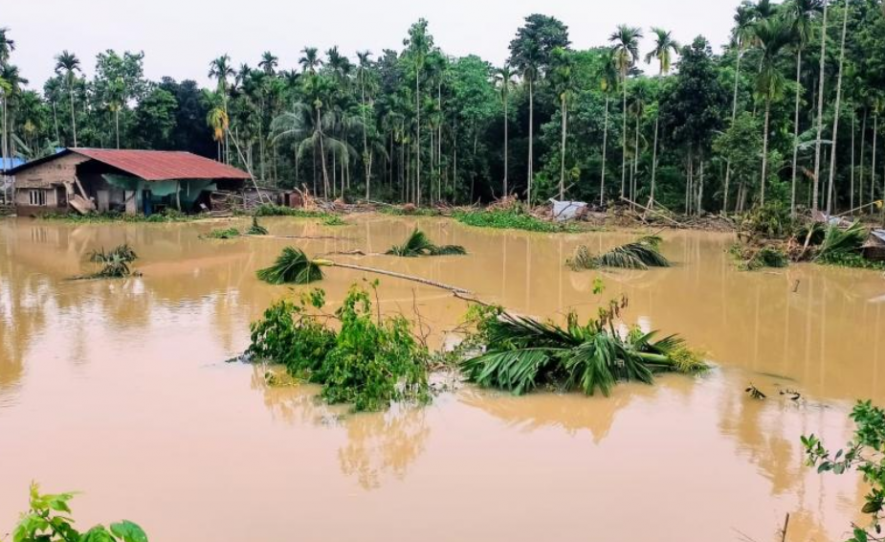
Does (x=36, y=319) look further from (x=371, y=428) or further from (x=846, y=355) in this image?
(x=846, y=355)

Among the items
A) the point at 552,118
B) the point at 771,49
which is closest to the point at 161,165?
the point at 552,118

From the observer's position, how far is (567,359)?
363 inches

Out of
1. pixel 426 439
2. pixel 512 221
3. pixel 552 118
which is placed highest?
pixel 552 118

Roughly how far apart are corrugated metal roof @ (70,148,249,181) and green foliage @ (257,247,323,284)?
20.4 metres

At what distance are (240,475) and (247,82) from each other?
4411cm

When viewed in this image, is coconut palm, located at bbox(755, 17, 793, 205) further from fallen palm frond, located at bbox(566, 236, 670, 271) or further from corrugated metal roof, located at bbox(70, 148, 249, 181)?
corrugated metal roof, located at bbox(70, 148, 249, 181)

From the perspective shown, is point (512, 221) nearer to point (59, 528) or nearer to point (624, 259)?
point (624, 259)

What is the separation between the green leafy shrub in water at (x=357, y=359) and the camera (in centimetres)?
864

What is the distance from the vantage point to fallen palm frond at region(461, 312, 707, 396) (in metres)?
9.08

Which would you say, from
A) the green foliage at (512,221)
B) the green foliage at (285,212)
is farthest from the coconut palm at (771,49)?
the green foliage at (285,212)

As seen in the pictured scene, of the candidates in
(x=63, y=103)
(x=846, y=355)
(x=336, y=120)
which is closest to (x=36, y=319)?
(x=846, y=355)

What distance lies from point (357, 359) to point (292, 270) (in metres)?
8.75

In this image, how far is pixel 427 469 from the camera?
23.0 ft

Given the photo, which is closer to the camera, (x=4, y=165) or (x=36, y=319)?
(x=36, y=319)
